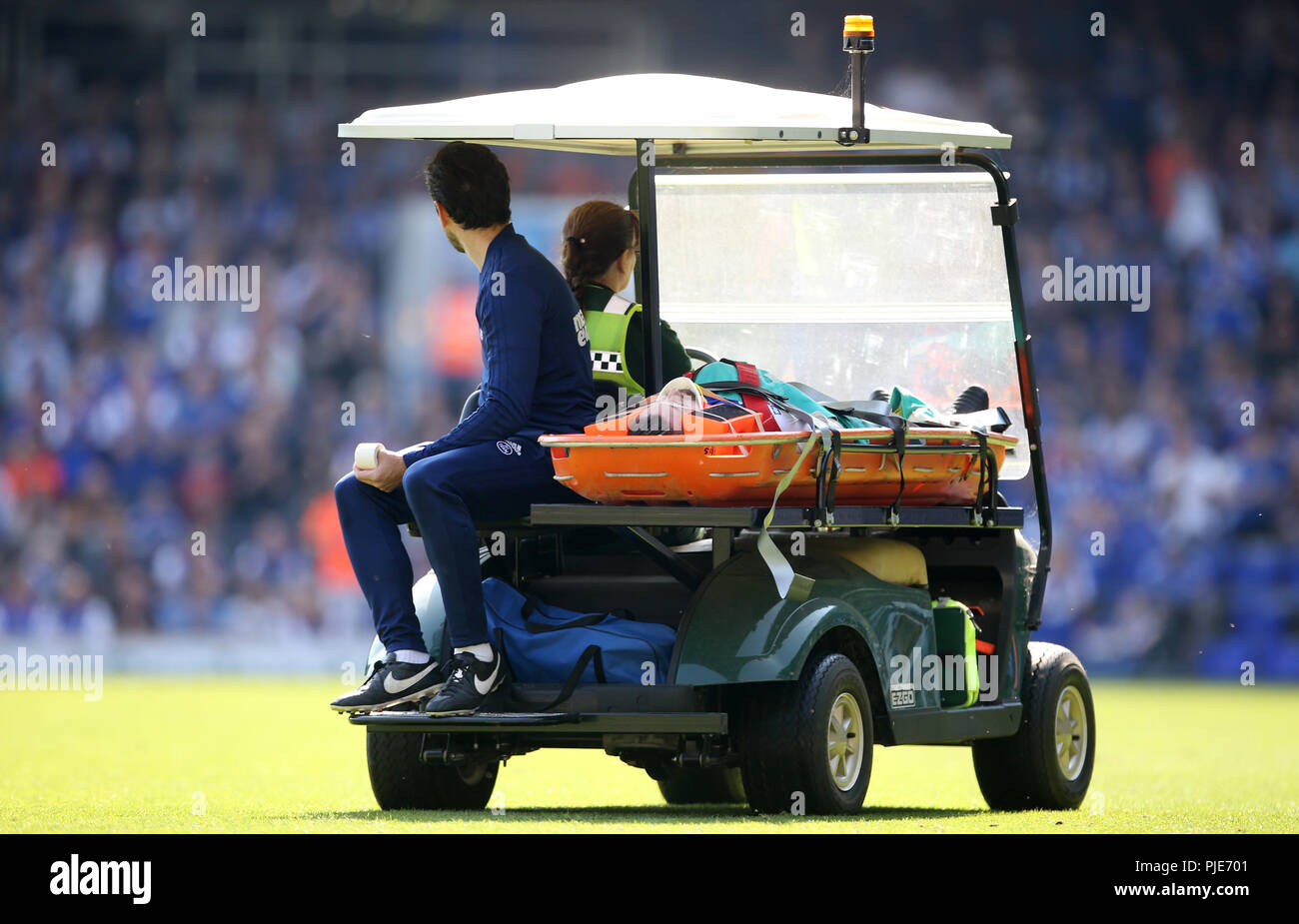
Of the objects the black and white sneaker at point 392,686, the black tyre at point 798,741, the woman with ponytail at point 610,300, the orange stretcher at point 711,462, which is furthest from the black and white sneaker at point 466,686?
the woman with ponytail at point 610,300

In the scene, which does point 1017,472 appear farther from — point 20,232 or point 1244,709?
point 20,232

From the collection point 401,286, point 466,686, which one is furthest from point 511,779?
point 401,286

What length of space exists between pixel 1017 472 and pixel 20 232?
1650 centimetres

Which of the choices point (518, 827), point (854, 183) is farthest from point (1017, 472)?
point (518, 827)

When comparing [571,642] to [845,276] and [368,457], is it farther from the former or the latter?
[845,276]

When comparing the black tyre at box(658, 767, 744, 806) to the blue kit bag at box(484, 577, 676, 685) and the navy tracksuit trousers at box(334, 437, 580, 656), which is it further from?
the navy tracksuit trousers at box(334, 437, 580, 656)

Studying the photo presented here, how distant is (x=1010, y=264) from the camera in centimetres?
902

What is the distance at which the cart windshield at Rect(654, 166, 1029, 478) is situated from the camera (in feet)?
30.0

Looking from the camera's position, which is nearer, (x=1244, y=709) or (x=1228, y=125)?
(x=1244, y=709)

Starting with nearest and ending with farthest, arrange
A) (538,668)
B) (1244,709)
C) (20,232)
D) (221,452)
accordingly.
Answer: (538,668) → (1244,709) → (221,452) → (20,232)

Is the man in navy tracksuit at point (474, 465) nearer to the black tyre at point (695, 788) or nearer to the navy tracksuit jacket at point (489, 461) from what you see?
the navy tracksuit jacket at point (489, 461)

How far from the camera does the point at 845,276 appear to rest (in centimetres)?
941

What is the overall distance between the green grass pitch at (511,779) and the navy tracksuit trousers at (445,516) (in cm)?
70
